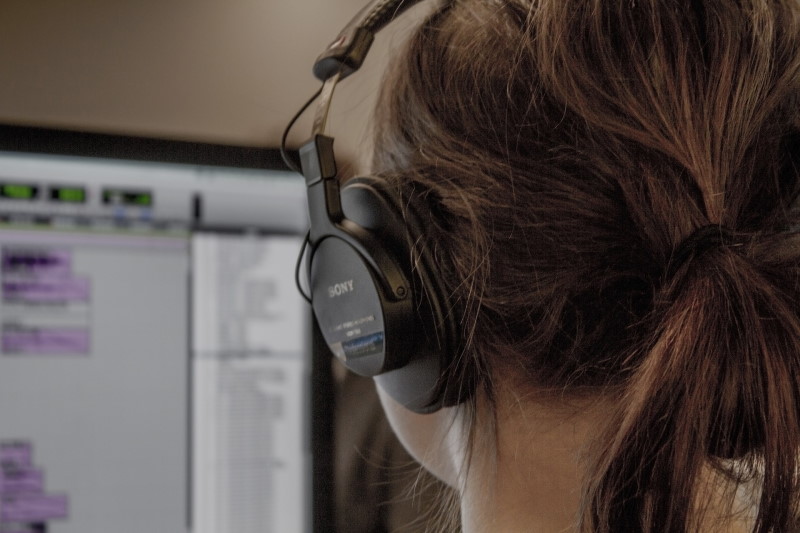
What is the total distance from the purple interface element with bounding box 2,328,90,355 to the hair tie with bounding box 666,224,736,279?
1.53 feet

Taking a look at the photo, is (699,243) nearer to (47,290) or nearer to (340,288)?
(340,288)

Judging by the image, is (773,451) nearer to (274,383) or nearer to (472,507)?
(472,507)

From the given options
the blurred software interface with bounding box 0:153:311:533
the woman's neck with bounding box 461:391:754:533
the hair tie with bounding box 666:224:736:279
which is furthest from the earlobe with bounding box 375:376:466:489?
the blurred software interface with bounding box 0:153:311:533

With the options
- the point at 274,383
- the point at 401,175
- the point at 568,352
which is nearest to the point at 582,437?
the point at 568,352

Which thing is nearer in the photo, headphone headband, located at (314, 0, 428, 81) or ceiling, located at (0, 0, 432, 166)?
headphone headband, located at (314, 0, 428, 81)

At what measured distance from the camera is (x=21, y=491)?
1.91 ft

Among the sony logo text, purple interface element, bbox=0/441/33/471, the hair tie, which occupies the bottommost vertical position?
purple interface element, bbox=0/441/33/471

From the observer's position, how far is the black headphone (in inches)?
14.7

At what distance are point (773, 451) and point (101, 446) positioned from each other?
498mm

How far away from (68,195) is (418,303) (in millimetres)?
380

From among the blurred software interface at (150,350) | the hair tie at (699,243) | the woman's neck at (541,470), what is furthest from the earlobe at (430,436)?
the blurred software interface at (150,350)

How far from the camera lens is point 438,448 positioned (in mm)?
455

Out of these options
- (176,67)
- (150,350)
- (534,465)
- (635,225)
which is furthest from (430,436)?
(176,67)

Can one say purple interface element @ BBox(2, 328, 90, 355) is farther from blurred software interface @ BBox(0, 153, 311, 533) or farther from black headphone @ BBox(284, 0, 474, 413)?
black headphone @ BBox(284, 0, 474, 413)
